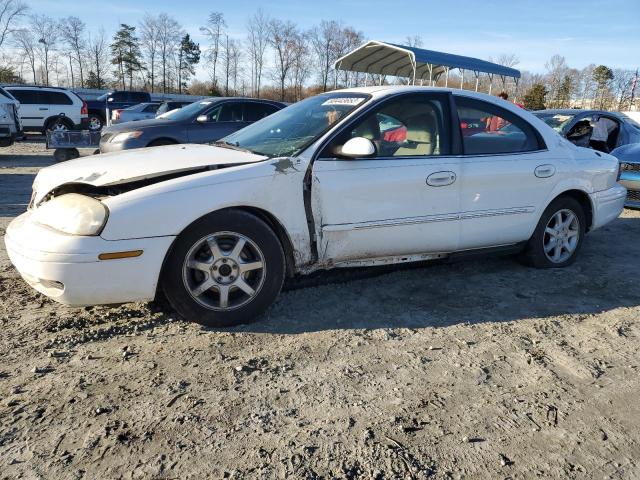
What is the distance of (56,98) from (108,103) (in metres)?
7.19

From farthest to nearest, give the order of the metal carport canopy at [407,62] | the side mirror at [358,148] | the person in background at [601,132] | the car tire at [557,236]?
the metal carport canopy at [407,62] < the person in background at [601,132] < the car tire at [557,236] < the side mirror at [358,148]

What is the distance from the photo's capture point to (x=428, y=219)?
3.85 metres

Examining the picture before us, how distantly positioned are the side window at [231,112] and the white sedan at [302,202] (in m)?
5.44

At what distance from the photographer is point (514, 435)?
2359 millimetres

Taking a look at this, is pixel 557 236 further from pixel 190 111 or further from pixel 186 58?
pixel 186 58

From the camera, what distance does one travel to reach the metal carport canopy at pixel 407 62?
14.6 metres

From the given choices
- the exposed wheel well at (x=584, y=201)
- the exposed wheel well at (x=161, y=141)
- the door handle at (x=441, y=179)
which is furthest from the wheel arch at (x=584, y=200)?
the exposed wheel well at (x=161, y=141)

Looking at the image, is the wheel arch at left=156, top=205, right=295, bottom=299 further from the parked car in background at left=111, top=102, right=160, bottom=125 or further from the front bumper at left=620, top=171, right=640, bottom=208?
the parked car in background at left=111, top=102, right=160, bottom=125

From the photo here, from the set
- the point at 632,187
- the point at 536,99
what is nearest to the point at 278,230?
the point at 632,187

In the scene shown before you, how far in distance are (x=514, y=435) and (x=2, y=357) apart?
104 inches

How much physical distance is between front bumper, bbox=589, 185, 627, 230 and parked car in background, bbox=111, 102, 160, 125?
1699 centimetres

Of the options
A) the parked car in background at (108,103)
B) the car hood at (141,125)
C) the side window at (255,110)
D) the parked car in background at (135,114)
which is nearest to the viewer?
the car hood at (141,125)

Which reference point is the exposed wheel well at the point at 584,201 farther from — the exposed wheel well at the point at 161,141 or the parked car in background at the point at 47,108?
the parked car in background at the point at 47,108

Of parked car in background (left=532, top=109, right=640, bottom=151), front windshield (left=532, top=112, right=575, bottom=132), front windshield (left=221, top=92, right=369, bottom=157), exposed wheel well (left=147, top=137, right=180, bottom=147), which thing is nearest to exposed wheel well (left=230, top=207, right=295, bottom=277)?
front windshield (left=221, top=92, right=369, bottom=157)
